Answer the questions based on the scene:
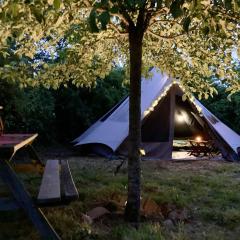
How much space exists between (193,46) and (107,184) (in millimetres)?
2396

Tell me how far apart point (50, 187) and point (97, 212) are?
100 cm

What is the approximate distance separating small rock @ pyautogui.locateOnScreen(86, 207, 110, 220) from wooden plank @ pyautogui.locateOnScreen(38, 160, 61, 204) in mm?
497

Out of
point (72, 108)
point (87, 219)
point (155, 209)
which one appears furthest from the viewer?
point (72, 108)

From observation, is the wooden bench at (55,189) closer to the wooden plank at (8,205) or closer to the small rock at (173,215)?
the wooden plank at (8,205)

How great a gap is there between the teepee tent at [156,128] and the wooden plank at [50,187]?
5.08 metres

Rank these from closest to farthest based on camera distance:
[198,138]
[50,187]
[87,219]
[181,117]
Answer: [50,187] < [87,219] < [181,117] < [198,138]

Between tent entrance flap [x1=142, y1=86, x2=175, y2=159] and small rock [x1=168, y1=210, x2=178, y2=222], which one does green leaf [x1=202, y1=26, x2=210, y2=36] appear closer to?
small rock [x1=168, y1=210, x2=178, y2=222]

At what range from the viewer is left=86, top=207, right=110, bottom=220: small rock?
4.25 metres

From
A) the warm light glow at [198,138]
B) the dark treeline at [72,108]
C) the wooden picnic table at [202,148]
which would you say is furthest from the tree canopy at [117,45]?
the warm light glow at [198,138]

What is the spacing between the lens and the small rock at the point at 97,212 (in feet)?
14.0

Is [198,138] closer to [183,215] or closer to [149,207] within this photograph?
[149,207]

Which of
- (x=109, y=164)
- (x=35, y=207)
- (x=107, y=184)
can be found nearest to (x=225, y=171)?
(x=109, y=164)

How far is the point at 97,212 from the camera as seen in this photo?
14.1 ft

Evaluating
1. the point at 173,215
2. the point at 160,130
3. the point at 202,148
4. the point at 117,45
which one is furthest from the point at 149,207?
the point at 202,148
